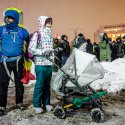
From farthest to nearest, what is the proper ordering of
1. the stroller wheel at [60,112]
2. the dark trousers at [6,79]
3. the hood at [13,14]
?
the dark trousers at [6,79] → the hood at [13,14] → the stroller wheel at [60,112]

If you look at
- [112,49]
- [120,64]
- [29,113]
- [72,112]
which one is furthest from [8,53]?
[112,49]

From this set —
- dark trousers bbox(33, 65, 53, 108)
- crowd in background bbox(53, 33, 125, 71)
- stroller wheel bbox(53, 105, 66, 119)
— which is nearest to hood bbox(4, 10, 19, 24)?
dark trousers bbox(33, 65, 53, 108)

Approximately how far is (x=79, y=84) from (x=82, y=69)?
274 millimetres

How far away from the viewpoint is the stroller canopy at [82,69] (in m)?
5.77

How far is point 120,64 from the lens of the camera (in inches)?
604

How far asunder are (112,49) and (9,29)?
1314 cm

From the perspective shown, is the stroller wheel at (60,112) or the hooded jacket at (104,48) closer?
the stroller wheel at (60,112)

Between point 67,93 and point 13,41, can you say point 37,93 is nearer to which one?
point 67,93

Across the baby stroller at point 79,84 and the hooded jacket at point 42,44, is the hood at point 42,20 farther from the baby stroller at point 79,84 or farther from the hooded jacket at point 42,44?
the baby stroller at point 79,84

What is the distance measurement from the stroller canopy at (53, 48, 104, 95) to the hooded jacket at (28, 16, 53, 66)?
0.47 m

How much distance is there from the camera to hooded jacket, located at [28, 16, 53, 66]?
626cm

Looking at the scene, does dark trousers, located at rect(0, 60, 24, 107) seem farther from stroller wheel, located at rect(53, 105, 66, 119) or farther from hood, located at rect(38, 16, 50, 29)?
stroller wheel, located at rect(53, 105, 66, 119)

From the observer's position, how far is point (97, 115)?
18.7 ft

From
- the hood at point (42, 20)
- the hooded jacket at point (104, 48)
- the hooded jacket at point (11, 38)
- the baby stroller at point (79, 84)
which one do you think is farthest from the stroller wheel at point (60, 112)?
the hooded jacket at point (104, 48)
